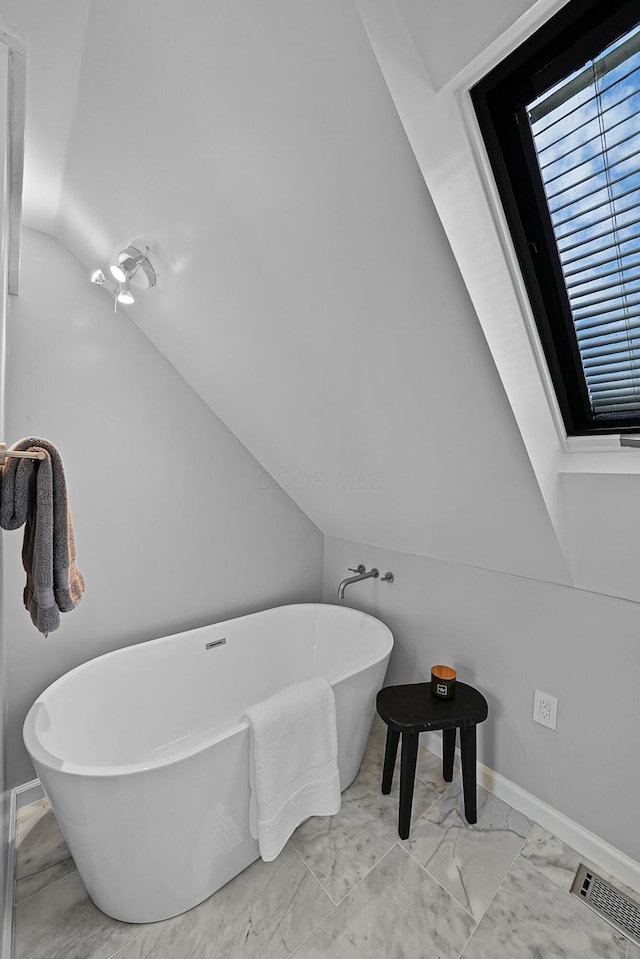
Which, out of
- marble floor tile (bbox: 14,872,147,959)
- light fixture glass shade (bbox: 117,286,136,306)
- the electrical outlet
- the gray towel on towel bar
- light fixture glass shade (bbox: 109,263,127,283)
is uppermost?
light fixture glass shade (bbox: 109,263,127,283)

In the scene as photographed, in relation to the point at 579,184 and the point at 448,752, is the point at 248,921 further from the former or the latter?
the point at 579,184

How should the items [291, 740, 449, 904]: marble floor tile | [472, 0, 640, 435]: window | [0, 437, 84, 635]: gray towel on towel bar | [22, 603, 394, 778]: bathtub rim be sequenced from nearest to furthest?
1. [472, 0, 640, 435]: window
2. [0, 437, 84, 635]: gray towel on towel bar
3. [22, 603, 394, 778]: bathtub rim
4. [291, 740, 449, 904]: marble floor tile

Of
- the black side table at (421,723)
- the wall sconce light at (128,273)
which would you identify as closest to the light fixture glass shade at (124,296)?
the wall sconce light at (128,273)

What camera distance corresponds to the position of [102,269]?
169 cm

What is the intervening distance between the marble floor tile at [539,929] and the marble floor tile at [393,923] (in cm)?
7

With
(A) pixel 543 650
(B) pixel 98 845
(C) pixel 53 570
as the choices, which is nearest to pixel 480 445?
(A) pixel 543 650

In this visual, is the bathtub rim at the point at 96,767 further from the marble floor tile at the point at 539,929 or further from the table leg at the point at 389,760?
the marble floor tile at the point at 539,929

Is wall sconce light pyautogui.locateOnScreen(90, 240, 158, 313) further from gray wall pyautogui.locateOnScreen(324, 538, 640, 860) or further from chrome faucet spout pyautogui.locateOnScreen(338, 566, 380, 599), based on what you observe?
gray wall pyautogui.locateOnScreen(324, 538, 640, 860)

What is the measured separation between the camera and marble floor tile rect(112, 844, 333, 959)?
130cm

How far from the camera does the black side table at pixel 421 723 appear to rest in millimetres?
1659

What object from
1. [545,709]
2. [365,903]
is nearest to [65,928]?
[365,903]

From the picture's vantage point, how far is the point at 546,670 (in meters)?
1.74

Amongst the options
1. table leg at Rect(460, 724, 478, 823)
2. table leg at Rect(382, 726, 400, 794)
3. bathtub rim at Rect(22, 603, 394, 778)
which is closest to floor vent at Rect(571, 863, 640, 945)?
table leg at Rect(460, 724, 478, 823)

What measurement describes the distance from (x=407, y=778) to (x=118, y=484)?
171 centimetres
